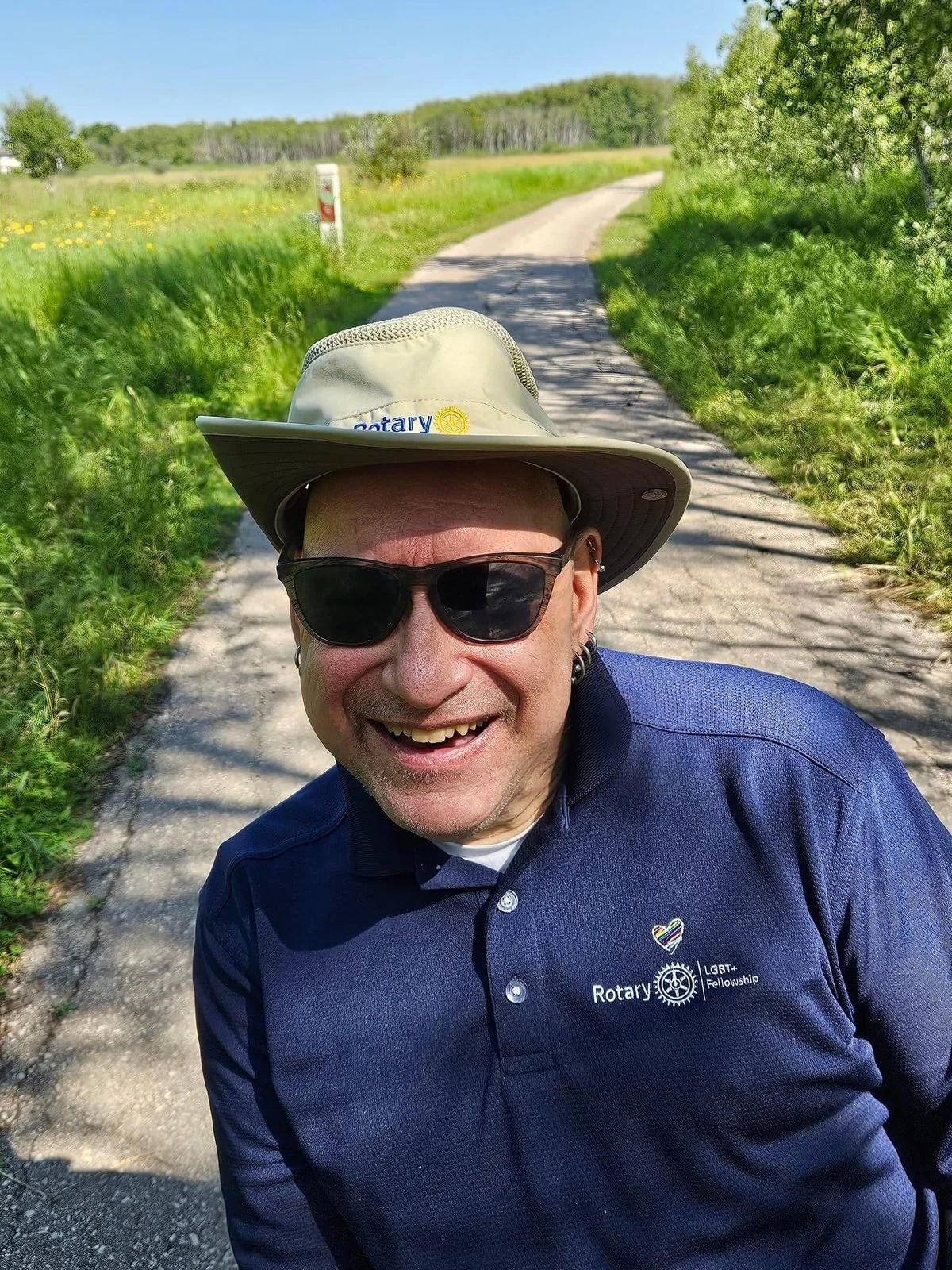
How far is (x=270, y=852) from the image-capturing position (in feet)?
4.23

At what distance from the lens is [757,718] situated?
4.18 feet

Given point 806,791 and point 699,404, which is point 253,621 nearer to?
point 806,791

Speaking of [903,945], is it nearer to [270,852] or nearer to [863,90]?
[270,852]

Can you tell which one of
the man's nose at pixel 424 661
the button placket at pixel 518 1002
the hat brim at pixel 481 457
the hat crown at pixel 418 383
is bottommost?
the button placket at pixel 518 1002

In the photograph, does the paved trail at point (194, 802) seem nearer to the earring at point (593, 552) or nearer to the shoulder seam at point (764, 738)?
the shoulder seam at point (764, 738)

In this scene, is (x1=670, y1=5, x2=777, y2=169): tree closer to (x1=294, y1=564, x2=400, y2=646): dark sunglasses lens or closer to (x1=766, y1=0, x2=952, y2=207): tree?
(x1=766, y1=0, x2=952, y2=207): tree

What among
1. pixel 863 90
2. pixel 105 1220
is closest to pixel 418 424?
pixel 105 1220

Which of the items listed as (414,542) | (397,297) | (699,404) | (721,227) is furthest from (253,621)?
(721,227)

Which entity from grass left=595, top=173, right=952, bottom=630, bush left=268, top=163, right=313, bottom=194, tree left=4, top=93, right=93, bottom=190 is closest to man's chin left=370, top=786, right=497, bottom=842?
grass left=595, top=173, right=952, bottom=630

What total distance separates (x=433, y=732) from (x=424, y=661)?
0.29 feet

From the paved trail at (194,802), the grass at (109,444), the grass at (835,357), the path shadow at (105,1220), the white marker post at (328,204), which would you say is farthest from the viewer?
the white marker post at (328,204)

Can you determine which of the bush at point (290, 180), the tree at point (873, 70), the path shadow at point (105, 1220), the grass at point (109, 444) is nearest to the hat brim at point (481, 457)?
the path shadow at point (105, 1220)

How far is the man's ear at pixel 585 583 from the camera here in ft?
4.41

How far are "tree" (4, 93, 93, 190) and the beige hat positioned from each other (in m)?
46.0
